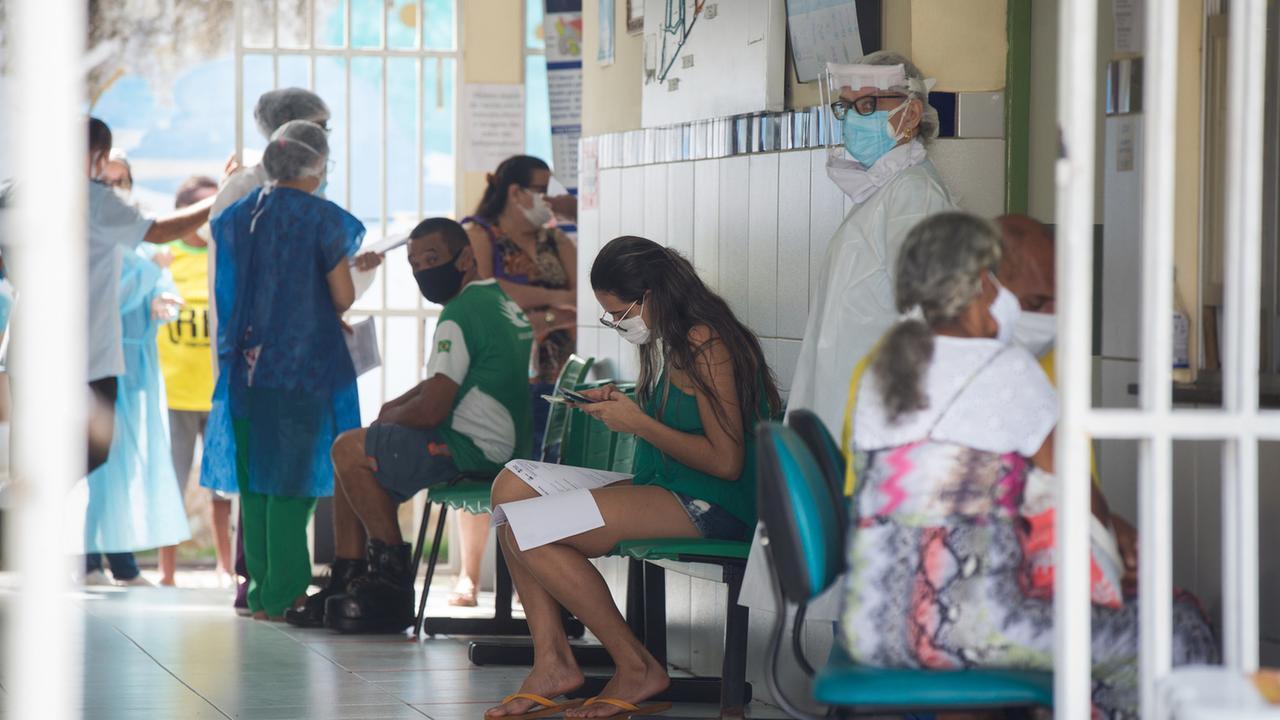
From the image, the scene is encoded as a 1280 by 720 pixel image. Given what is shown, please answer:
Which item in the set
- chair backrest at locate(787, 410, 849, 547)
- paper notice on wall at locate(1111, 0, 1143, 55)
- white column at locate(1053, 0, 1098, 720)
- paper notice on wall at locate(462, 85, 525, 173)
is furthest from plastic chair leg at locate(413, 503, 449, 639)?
white column at locate(1053, 0, 1098, 720)

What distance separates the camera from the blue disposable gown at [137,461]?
636cm

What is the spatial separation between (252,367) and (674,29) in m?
1.72

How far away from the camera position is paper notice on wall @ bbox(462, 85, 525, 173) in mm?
6637

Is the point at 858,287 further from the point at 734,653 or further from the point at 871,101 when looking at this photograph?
the point at 734,653

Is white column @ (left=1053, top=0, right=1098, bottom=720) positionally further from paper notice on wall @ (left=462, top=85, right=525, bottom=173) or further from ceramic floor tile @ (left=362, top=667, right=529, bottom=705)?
paper notice on wall @ (left=462, top=85, right=525, bottom=173)

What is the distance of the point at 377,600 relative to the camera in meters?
5.36

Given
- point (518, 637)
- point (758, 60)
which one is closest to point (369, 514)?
point (518, 637)

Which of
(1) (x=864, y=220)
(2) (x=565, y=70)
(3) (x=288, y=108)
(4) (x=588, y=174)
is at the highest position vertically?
(2) (x=565, y=70)

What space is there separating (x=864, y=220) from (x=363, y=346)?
266 centimetres

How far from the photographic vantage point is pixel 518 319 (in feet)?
16.9

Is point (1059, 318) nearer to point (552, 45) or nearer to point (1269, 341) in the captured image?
point (1269, 341)

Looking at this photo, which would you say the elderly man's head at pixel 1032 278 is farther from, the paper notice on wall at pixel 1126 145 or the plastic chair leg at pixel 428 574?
the plastic chair leg at pixel 428 574

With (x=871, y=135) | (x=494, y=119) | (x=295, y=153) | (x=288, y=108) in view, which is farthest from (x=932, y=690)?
(x=494, y=119)

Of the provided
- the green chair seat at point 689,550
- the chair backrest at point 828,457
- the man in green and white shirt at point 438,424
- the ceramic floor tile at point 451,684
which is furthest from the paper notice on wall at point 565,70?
the chair backrest at point 828,457
